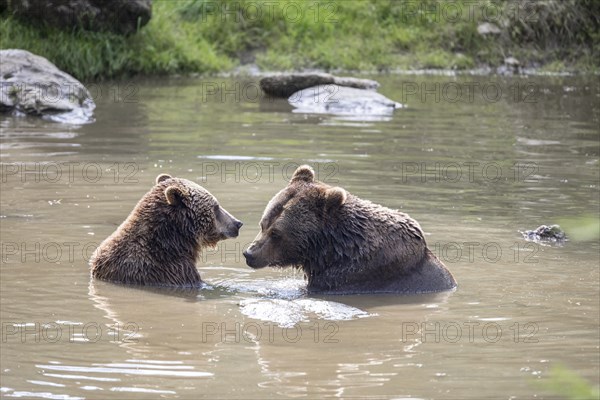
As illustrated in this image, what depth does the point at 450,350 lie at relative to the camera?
22.7ft

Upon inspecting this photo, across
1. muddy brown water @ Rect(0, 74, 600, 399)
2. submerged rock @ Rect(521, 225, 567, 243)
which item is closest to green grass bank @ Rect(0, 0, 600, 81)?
muddy brown water @ Rect(0, 74, 600, 399)

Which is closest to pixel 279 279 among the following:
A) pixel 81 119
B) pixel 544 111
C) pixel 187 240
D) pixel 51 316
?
pixel 187 240

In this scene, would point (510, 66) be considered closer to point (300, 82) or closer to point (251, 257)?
point (300, 82)

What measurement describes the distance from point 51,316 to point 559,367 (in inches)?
216

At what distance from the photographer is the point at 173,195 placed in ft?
28.5

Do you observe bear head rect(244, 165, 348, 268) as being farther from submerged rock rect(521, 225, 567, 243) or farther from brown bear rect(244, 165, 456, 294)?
submerged rock rect(521, 225, 567, 243)

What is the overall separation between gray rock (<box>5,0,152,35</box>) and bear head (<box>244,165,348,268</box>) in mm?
14491

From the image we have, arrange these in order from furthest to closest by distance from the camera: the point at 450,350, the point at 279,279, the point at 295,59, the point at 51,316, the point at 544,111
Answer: the point at 295,59
the point at 544,111
the point at 279,279
the point at 51,316
the point at 450,350

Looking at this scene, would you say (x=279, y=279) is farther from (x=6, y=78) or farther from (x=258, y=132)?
(x=6, y=78)

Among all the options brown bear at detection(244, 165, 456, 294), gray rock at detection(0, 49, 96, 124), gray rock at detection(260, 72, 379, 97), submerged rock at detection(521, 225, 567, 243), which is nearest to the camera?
brown bear at detection(244, 165, 456, 294)

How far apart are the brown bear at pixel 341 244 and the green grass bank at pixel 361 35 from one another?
1466 cm

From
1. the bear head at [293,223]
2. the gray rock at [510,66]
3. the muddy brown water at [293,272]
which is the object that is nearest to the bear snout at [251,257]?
the bear head at [293,223]

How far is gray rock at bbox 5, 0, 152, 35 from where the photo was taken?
21.8 meters

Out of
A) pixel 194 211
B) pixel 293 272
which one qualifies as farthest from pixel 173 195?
pixel 293 272
